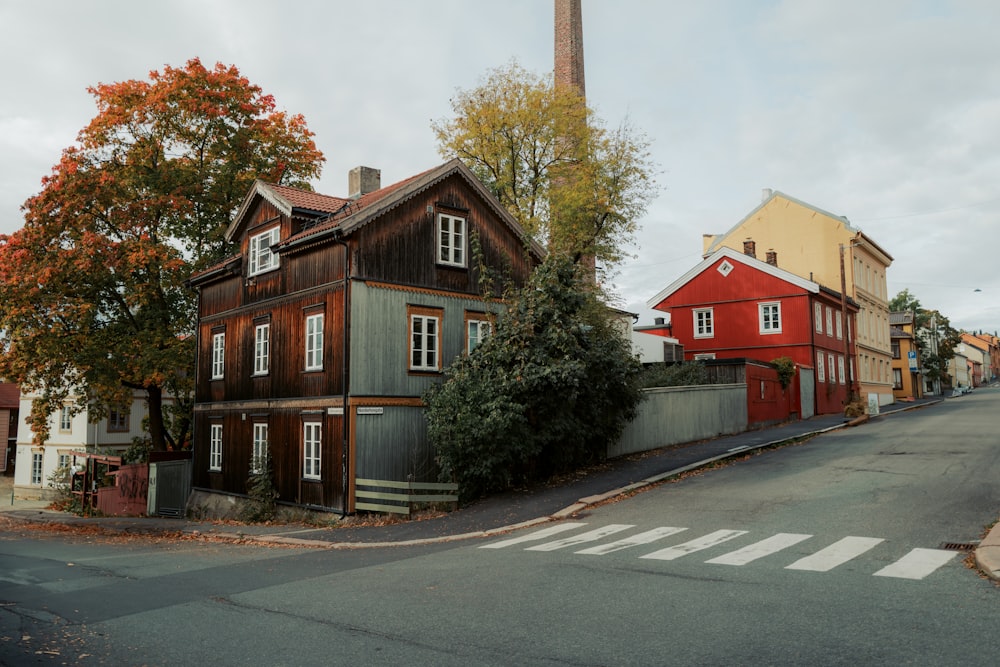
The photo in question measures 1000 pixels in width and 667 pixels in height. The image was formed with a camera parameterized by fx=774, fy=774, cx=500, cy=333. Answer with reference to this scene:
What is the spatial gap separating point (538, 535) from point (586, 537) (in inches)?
45.4

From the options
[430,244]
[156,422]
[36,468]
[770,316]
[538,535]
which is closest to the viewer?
[538,535]

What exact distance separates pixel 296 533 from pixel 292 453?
4530 millimetres

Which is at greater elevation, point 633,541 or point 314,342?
point 314,342

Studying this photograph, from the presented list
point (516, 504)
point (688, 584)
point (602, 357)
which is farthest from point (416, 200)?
point (688, 584)

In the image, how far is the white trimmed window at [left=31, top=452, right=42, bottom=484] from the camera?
44.4 meters

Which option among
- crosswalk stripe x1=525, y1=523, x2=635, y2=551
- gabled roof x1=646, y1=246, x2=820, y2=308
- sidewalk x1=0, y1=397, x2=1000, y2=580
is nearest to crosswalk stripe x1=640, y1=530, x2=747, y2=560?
crosswalk stripe x1=525, y1=523, x2=635, y2=551

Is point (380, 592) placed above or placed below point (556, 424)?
below

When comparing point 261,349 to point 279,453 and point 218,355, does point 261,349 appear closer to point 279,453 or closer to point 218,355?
point 279,453

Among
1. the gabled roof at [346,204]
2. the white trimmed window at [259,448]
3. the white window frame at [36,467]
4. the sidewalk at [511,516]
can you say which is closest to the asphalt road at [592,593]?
the sidewalk at [511,516]

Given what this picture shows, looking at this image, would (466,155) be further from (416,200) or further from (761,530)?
(761,530)

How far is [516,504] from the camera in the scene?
58.1 ft

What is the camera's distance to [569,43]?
1695 inches

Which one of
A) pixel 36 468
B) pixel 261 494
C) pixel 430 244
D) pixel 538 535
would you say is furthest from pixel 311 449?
pixel 36 468

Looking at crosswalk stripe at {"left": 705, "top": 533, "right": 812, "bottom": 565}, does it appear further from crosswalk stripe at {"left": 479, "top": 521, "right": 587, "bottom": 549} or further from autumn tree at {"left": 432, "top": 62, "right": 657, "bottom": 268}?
autumn tree at {"left": 432, "top": 62, "right": 657, "bottom": 268}
